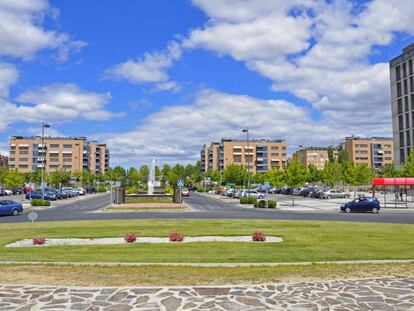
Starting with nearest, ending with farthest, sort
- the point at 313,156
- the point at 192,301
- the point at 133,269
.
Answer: the point at 192,301
the point at 133,269
the point at 313,156

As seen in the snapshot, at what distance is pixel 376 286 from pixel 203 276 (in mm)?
3676

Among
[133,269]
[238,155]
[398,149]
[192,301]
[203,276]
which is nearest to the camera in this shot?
[192,301]

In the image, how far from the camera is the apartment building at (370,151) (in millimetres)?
178750

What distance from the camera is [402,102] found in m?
88.8

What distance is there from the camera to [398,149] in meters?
90.1

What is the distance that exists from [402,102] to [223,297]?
9165cm

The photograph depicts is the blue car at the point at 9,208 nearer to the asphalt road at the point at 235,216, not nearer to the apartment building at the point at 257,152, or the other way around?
the asphalt road at the point at 235,216

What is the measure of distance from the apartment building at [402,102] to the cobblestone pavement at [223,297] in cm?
8475

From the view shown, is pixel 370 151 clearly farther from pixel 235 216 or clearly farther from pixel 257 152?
pixel 235 216

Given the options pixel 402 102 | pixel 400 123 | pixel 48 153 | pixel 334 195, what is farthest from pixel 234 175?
pixel 48 153

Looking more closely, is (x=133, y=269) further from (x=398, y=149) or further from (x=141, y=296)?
(x=398, y=149)

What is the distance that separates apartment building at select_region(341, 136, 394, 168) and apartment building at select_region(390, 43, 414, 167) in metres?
90.3

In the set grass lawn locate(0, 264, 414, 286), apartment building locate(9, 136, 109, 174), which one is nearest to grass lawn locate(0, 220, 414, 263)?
grass lawn locate(0, 264, 414, 286)

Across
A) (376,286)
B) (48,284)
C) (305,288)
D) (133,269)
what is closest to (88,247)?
(133,269)
